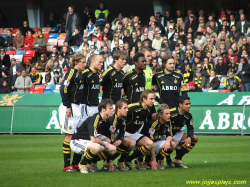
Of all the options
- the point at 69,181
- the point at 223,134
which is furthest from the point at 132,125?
the point at 223,134

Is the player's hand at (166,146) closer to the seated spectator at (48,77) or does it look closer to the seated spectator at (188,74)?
the seated spectator at (188,74)

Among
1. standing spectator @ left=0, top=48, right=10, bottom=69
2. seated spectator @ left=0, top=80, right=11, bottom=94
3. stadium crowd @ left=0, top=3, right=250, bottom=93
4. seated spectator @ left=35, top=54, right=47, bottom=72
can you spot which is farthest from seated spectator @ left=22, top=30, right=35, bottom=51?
seated spectator @ left=0, top=80, right=11, bottom=94

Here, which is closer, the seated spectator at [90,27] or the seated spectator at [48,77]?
the seated spectator at [48,77]

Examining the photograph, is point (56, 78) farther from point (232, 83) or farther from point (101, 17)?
point (232, 83)

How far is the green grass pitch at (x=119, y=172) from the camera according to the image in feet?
25.5

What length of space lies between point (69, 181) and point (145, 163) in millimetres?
2648

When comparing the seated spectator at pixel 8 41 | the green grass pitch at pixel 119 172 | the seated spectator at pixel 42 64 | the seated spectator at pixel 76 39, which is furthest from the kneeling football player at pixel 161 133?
the seated spectator at pixel 8 41

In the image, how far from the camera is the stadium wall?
1734 centimetres

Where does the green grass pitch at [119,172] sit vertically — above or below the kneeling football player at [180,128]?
below

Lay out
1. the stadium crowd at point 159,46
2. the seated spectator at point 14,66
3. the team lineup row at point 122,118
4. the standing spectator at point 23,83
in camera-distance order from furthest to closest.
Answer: the seated spectator at point 14,66, the standing spectator at point 23,83, the stadium crowd at point 159,46, the team lineup row at point 122,118

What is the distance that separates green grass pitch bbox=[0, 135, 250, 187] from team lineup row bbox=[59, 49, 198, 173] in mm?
447

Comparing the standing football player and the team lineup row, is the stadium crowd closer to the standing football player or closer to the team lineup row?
the team lineup row

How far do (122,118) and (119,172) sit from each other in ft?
3.43

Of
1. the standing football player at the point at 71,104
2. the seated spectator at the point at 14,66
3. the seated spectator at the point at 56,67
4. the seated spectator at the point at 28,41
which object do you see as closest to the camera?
the standing football player at the point at 71,104
